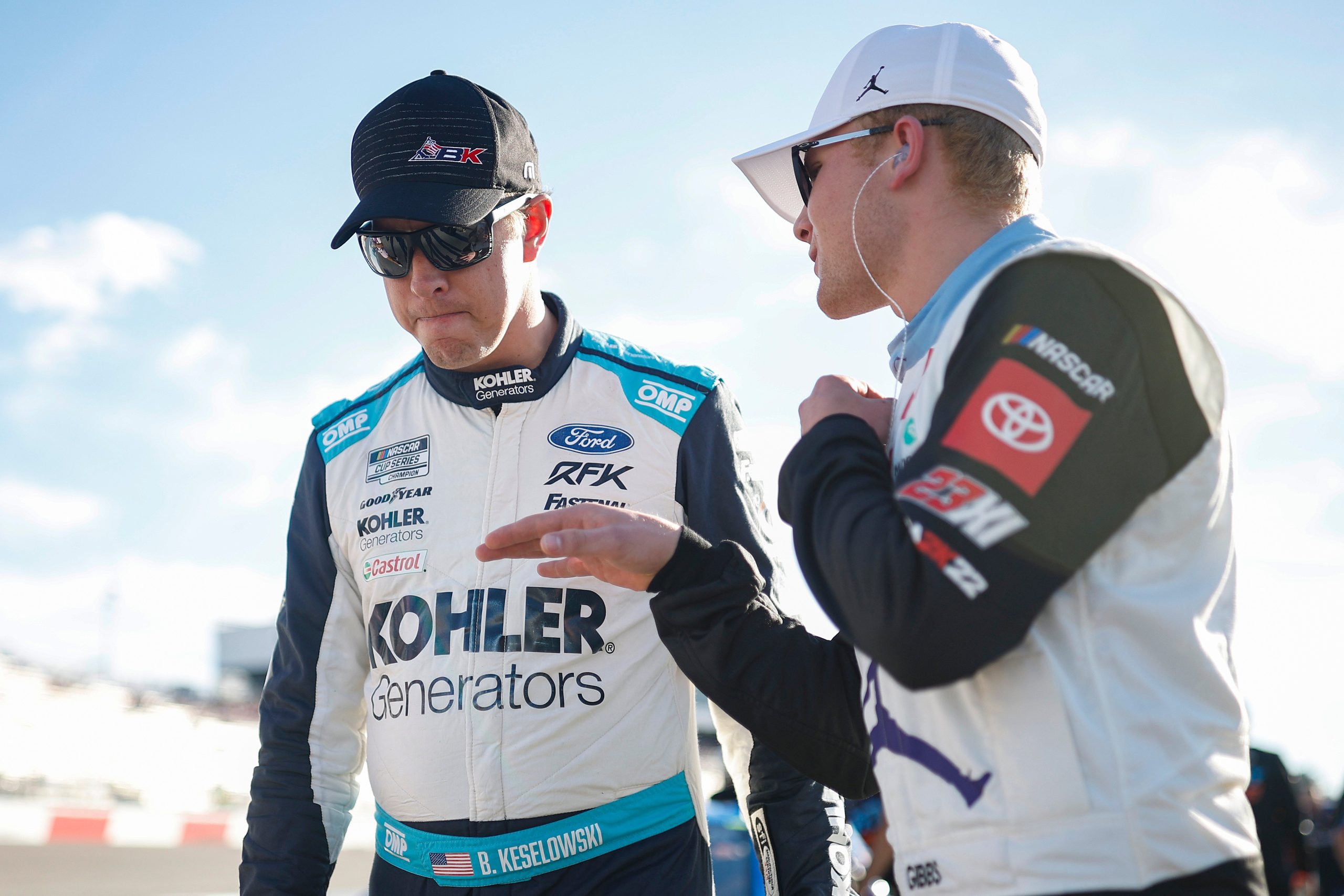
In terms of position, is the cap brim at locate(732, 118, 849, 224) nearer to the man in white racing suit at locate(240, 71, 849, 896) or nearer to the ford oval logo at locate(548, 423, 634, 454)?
the man in white racing suit at locate(240, 71, 849, 896)

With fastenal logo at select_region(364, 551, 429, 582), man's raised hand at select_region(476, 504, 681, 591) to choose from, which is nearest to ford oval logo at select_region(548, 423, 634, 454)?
fastenal logo at select_region(364, 551, 429, 582)

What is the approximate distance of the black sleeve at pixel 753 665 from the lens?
6.45 ft

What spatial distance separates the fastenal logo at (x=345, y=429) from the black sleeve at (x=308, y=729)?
116 millimetres

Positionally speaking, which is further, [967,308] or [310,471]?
[310,471]

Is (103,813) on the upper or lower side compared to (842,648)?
upper

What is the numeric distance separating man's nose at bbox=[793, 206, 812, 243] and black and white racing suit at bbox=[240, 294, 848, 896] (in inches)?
26.0

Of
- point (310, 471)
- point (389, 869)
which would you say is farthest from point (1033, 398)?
point (310, 471)

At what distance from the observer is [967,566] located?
1.38 metres

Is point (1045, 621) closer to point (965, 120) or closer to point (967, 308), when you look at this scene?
point (967, 308)

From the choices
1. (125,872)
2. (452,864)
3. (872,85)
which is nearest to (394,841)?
(452,864)

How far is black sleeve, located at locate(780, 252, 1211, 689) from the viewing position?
1.38m

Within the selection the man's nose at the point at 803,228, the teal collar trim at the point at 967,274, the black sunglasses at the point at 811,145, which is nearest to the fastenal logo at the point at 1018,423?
the teal collar trim at the point at 967,274

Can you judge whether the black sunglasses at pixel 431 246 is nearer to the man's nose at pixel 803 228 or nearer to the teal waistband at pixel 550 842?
the man's nose at pixel 803 228

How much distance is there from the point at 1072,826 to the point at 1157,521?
0.40 meters
